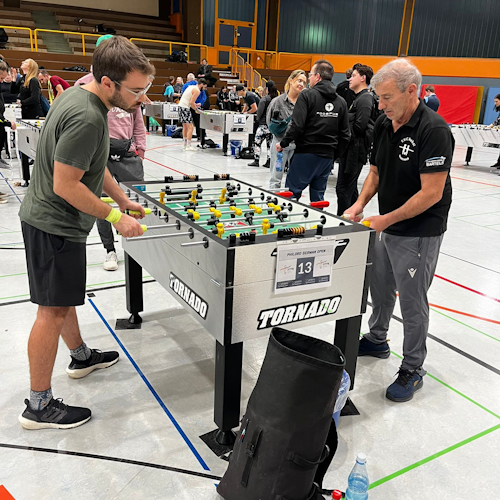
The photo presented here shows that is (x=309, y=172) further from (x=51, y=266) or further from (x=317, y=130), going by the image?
(x=51, y=266)

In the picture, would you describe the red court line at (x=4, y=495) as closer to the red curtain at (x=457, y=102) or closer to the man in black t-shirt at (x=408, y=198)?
the man in black t-shirt at (x=408, y=198)

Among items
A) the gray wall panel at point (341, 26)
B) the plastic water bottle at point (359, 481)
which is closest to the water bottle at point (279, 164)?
the plastic water bottle at point (359, 481)

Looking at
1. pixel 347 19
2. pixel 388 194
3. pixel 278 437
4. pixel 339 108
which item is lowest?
pixel 278 437

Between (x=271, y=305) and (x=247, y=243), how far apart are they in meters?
0.32

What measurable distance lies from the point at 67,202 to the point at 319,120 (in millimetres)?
3191

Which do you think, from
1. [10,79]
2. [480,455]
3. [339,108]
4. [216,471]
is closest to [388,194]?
[480,455]

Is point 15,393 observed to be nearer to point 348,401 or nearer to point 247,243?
point 247,243

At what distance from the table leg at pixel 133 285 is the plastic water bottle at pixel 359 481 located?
1799 mm

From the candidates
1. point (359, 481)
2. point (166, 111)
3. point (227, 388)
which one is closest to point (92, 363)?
point (227, 388)

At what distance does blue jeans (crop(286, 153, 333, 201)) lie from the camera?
4.84 metres

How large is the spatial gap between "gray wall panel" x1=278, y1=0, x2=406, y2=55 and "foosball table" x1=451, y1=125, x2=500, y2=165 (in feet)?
36.7

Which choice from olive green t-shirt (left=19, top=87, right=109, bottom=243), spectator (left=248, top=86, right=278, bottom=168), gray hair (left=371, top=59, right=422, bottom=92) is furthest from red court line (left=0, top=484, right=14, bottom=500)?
spectator (left=248, top=86, right=278, bottom=168)

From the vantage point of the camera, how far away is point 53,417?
2.23 m

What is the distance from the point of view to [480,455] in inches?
86.4
